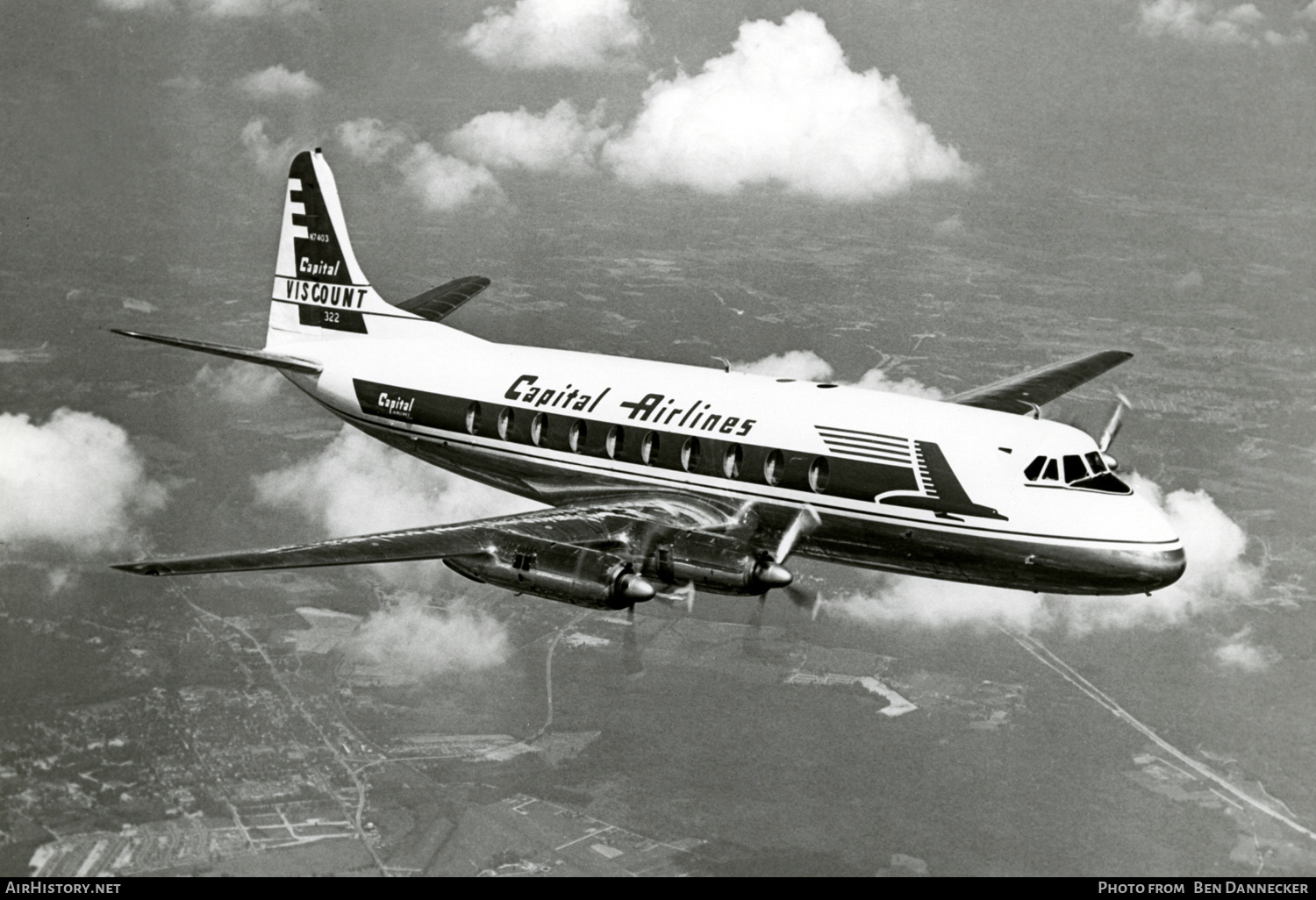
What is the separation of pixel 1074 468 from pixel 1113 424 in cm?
494

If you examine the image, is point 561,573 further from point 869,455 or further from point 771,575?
point 869,455

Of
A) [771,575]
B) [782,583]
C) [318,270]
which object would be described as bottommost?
[782,583]

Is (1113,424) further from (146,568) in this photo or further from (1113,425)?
(146,568)

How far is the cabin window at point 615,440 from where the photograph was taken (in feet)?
94.7

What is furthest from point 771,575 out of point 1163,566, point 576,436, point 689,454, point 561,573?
point 576,436

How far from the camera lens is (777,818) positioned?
143 feet

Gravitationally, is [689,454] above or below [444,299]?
below

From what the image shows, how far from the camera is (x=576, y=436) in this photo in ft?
A: 96.8

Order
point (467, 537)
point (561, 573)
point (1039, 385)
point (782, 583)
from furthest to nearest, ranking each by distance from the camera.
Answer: point (1039, 385) → point (467, 537) → point (782, 583) → point (561, 573)

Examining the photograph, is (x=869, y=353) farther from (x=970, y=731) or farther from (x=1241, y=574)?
(x=970, y=731)

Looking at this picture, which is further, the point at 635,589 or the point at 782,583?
the point at 782,583

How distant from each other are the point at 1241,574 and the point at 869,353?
27.6 meters

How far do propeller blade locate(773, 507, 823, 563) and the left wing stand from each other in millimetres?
1572

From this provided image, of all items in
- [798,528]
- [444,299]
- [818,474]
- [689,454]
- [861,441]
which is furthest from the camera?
[444,299]
